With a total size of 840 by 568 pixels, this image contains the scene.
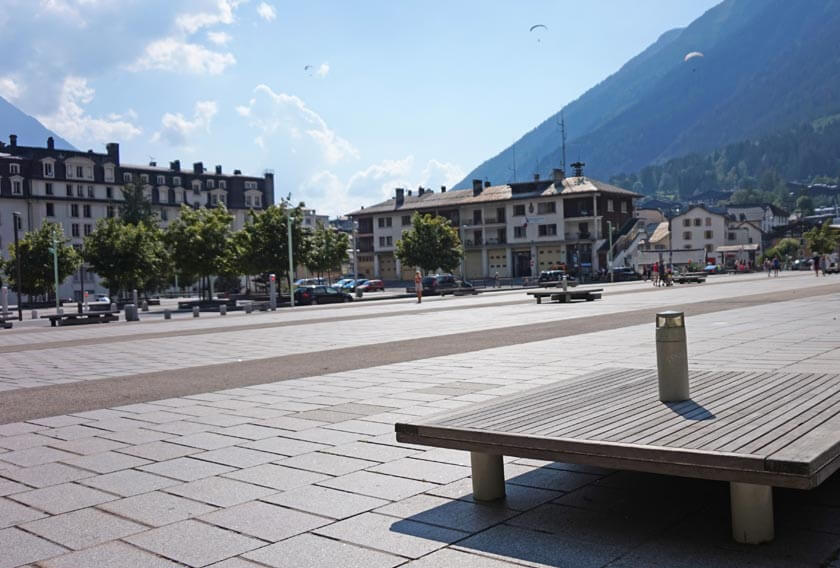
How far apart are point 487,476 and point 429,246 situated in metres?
68.4

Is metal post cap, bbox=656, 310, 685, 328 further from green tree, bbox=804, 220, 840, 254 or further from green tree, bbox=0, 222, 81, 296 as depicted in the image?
green tree, bbox=804, 220, 840, 254

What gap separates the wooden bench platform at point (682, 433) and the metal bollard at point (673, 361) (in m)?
0.12

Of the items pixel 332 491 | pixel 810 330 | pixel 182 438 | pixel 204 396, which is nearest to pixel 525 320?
pixel 810 330

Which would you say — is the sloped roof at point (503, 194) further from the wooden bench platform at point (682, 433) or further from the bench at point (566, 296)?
the wooden bench platform at point (682, 433)

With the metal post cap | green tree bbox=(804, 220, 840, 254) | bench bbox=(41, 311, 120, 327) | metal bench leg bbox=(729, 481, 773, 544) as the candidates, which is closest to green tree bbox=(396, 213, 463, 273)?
bench bbox=(41, 311, 120, 327)

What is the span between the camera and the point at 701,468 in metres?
3.72

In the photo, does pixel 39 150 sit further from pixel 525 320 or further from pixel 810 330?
pixel 810 330

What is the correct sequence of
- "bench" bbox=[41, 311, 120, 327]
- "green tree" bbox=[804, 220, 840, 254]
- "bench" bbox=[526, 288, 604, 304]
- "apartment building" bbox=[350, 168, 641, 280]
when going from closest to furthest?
"bench" bbox=[526, 288, 604, 304] → "bench" bbox=[41, 311, 120, 327] → "apartment building" bbox=[350, 168, 641, 280] → "green tree" bbox=[804, 220, 840, 254]

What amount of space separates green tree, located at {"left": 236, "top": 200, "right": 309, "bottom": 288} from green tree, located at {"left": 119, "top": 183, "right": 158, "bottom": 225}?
35.3m

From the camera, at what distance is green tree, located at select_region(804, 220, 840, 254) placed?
9600 cm

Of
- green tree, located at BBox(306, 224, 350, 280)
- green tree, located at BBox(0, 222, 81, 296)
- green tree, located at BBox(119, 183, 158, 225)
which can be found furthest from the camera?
green tree, located at BBox(119, 183, 158, 225)

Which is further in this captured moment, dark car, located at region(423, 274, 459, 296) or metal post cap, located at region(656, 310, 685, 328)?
dark car, located at region(423, 274, 459, 296)

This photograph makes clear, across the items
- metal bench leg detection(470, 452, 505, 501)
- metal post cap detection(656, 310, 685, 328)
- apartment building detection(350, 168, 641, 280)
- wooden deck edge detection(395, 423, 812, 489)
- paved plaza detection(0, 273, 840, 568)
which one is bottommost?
paved plaza detection(0, 273, 840, 568)

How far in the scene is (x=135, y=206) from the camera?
89.4 metres
